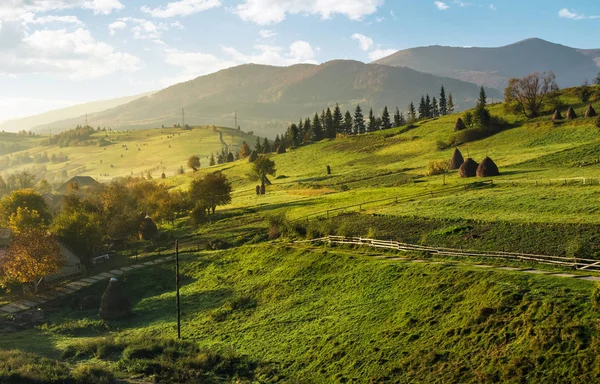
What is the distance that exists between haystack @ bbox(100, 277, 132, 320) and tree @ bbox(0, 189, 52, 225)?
39369mm

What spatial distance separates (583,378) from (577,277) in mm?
10162

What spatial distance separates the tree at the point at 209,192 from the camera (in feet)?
258

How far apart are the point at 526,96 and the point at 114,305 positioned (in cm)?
10598

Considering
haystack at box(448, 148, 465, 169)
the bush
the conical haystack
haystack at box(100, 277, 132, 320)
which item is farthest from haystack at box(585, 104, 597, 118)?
haystack at box(100, 277, 132, 320)

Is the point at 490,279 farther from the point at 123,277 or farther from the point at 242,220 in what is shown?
the point at 242,220

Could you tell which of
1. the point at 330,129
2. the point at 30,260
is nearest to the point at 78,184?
the point at 330,129

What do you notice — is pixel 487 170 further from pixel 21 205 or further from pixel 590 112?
pixel 21 205

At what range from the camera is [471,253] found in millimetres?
38406

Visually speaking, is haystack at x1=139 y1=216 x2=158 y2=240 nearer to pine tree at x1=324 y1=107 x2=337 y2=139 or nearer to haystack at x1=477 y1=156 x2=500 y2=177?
haystack at x1=477 y1=156 x2=500 y2=177

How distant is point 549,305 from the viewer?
26188 millimetres

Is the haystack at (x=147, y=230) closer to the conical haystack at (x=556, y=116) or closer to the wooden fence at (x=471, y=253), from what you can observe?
the wooden fence at (x=471, y=253)

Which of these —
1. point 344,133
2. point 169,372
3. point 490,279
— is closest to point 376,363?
point 490,279

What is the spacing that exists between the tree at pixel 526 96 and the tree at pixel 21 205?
104 metres

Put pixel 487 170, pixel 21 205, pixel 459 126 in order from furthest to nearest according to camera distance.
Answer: pixel 459 126
pixel 21 205
pixel 487 170
